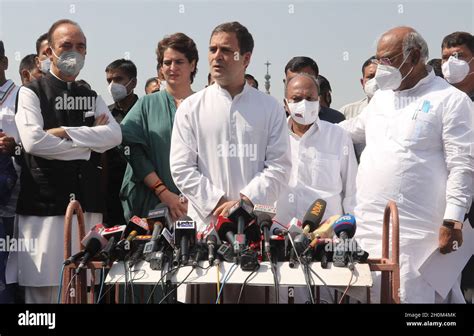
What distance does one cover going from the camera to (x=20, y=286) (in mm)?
5625

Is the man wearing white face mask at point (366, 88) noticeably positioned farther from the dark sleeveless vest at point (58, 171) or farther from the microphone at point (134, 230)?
the microphone at point (134, 230)

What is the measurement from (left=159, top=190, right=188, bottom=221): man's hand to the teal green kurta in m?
0.14

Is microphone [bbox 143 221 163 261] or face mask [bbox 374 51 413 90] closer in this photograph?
microphone [bbox 143 221 163 261]

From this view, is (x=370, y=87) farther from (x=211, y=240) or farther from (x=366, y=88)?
(x=211, y=240)

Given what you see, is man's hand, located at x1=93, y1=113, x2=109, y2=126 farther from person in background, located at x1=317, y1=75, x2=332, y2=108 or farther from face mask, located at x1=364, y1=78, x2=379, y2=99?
face mask, located at x1=364, y1=78, x2=379, y2=99

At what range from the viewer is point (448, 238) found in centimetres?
508

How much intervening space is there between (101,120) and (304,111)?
149cm

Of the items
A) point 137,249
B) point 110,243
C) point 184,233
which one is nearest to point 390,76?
point 184,233

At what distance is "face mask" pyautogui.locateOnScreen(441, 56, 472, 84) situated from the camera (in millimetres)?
6273

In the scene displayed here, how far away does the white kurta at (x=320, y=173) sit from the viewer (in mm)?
5449

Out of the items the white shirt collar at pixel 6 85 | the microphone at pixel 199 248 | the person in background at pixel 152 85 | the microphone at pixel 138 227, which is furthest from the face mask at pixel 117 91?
the microphone at pixel 199 248

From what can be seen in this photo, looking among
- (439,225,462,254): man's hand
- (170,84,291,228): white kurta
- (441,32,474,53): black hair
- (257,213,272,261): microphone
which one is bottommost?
(439,225,462,254): man's hand

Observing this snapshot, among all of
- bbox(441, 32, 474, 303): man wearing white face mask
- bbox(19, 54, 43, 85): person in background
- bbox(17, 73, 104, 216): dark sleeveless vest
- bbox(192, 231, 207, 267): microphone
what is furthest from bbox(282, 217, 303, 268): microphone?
bbox(19, 54, 43, 85): person in background
